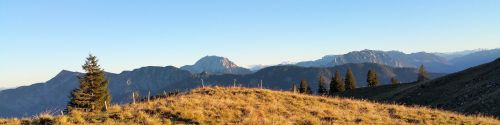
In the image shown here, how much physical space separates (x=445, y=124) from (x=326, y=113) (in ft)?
20.2

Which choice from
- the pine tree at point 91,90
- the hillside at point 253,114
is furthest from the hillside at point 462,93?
the pine tree at point 91,90

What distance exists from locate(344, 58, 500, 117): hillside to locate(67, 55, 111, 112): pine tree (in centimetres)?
4546

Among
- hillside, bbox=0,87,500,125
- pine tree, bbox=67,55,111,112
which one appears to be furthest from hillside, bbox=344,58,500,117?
pine tree, bbox=67,55,111,112

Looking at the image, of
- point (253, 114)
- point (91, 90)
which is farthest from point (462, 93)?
point (91, 90)

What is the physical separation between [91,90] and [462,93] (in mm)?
52656

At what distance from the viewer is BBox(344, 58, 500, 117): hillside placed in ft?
151

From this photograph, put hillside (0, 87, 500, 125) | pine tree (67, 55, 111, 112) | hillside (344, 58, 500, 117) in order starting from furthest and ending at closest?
pine tree (67, 55, 111, 112)
hillside (344, 58, 500, 117)
hillside (0, 87, 500, 125)

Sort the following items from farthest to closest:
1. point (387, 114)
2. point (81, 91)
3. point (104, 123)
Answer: point (81, 91)
point (387, 114)
point (104, 123)

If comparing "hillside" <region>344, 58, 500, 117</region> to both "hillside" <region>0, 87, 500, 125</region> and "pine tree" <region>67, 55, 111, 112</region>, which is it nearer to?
"hillside" <region>0, 87, 500, 125</region>

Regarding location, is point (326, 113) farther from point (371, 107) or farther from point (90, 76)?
point (90, 76)

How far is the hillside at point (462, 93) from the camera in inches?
1810

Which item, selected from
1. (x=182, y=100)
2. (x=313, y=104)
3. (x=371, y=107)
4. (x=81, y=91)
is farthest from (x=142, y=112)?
(x=81, y=91)

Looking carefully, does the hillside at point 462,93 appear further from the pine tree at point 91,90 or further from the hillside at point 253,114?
the pine tree at point 91,90

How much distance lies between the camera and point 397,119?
89.8ft
